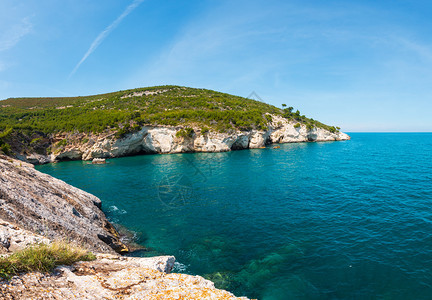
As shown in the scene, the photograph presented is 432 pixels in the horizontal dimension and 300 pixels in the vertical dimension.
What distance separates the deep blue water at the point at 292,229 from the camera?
34.6ft

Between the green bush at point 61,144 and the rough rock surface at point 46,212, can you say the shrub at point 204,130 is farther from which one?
the rough rock surface at point 46,212

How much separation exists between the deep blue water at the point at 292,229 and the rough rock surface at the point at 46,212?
381 cm

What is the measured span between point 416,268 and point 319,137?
297 feet

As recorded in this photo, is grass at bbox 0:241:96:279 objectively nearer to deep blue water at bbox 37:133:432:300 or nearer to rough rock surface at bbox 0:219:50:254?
rough rock surface at bbox 0:219:50:254

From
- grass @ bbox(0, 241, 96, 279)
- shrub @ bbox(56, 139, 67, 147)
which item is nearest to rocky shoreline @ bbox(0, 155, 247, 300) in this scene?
grass @ bbox(0, 241, 96, 279)

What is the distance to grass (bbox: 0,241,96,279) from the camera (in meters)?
4.97

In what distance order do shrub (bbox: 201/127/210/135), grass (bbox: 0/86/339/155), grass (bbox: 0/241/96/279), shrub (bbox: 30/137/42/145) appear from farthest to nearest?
shrub (bbox: 201/127/210/135), grass (bbox: 0/86/339/155), shrub (bbox: 30/137/42/145), grass (bbox: 0/241/96/279)

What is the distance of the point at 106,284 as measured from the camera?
5699 millimetres

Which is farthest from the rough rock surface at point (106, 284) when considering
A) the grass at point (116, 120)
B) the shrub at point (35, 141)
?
the shrub at point (35, 141)

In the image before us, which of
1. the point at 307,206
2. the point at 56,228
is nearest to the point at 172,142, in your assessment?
the point at 307,206

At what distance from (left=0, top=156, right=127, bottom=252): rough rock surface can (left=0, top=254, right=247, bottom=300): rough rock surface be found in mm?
4330

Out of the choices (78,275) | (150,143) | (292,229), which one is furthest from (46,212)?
(150,143)

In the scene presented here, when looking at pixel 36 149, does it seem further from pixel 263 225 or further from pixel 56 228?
pixel 263 225

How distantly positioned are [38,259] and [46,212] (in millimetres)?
6623
